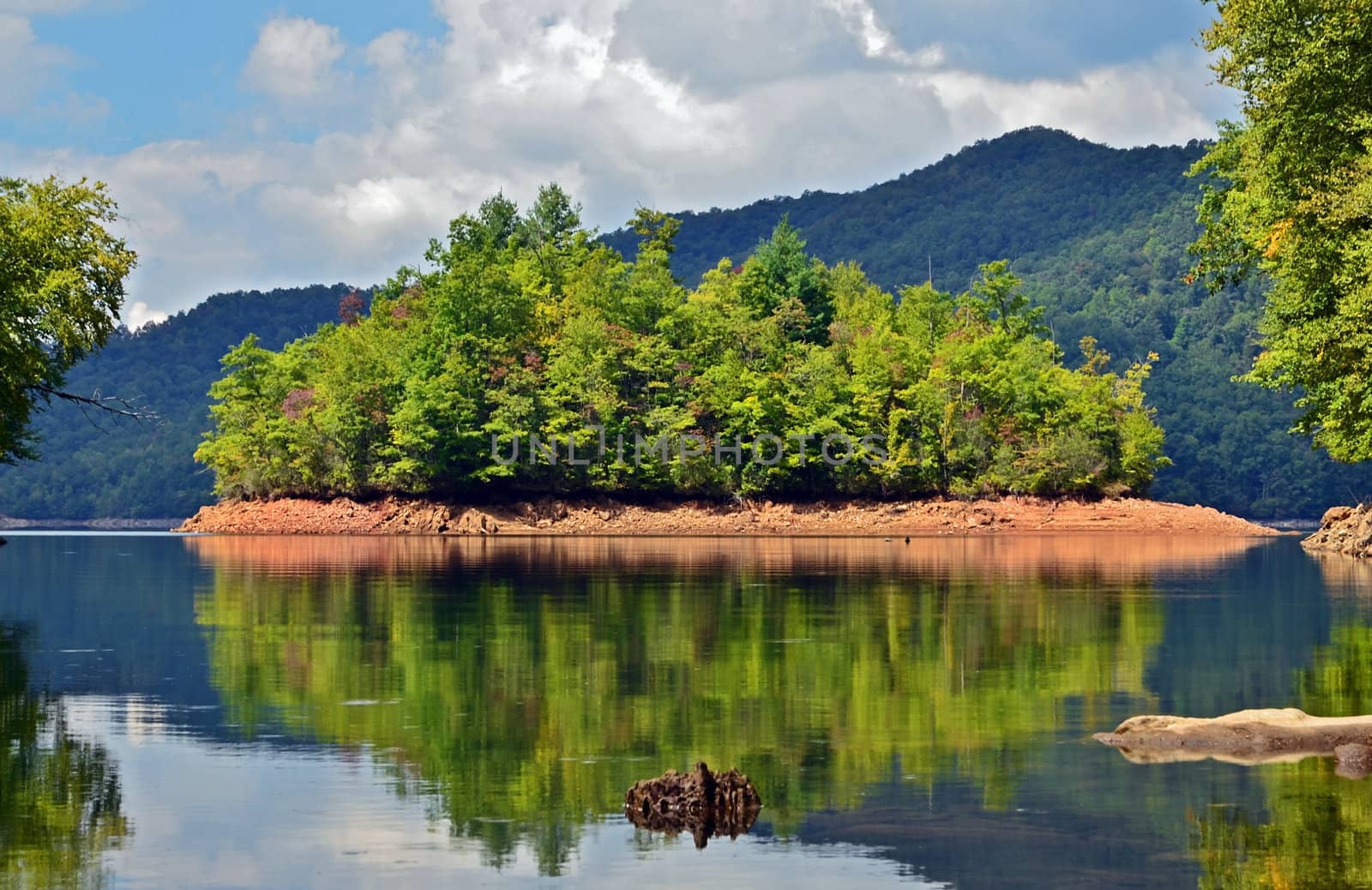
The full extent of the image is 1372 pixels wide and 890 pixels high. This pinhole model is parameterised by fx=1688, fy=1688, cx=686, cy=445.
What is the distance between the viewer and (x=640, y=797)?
1688cm

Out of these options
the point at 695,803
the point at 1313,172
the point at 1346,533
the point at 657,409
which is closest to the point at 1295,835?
the point at 695,803

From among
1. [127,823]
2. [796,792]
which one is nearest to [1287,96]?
[796,792]

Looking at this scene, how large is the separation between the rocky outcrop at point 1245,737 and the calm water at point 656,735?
71cm

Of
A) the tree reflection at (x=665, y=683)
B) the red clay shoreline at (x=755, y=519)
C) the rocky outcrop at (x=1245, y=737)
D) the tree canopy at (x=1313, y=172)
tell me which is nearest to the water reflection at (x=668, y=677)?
the tree reflection at (x=665, y=683)

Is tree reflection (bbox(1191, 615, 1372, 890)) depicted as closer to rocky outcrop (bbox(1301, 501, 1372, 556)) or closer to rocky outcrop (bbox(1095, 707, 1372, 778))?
rocky outcrop (bbox(1095, 707, 1372, 778))

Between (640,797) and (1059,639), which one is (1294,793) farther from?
(1059,639)

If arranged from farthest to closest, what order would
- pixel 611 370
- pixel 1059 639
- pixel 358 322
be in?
pixel 358 322
pixel 611 370
pixel 1059 639

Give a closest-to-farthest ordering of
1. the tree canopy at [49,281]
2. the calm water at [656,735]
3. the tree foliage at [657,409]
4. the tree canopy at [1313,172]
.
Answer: the calm water at [656,735]
the tree canopy at [1313,172]
the tree canopy at [49,281]
the tree foliage at [657,409]

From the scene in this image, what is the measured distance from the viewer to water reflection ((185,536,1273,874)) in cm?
1891

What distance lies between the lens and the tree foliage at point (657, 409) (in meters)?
114

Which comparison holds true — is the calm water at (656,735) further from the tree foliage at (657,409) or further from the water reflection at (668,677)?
the tree foliage at (657,409)

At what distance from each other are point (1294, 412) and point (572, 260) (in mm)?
94534

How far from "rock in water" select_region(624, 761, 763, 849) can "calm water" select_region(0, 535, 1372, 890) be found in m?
0.28

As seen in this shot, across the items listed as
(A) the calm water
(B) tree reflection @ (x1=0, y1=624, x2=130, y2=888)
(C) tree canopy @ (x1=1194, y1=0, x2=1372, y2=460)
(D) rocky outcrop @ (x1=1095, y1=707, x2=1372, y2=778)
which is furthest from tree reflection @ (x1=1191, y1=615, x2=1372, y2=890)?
(C) tree canopy @ (x1=1194, y1=0, x2=1372, y2=460)
